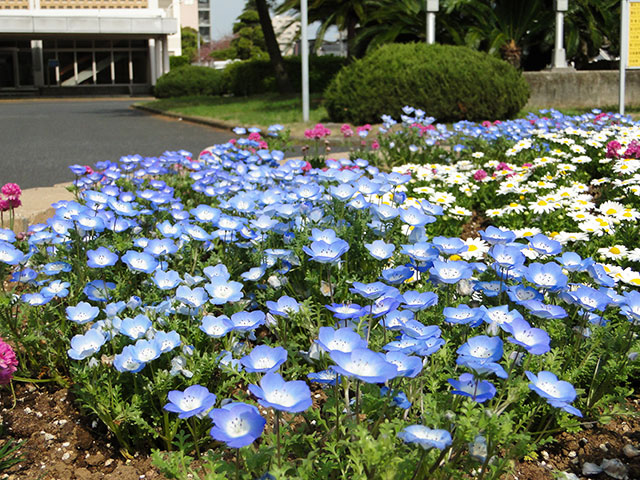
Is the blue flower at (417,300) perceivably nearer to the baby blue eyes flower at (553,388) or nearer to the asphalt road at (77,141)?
the baby blue eyes flower at (553,388)

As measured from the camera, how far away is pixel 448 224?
4316mm

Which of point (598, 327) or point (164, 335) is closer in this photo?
point (164, 335)

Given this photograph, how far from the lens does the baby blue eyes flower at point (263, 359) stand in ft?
5.00

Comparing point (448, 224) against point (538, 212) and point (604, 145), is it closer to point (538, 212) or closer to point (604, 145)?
point (538, 212)

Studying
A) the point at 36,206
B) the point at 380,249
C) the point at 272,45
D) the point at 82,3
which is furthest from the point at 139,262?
the point at 82,3

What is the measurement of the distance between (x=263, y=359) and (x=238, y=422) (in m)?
0.23

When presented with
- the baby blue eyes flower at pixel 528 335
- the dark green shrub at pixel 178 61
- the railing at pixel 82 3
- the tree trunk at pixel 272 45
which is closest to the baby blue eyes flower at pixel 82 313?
the baby blue eyes flower at pixel 528 335

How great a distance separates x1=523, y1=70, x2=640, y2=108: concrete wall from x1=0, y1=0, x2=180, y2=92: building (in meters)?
26.2

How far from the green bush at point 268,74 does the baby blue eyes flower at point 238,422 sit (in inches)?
1005

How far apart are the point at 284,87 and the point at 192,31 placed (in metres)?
65.2

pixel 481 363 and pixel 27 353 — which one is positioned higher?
pixel 481 363

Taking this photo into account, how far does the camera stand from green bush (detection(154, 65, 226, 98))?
29703mm

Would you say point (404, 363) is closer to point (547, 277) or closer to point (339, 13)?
point (547, 277)

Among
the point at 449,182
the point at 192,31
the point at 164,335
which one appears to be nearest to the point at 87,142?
the point at 449,182
